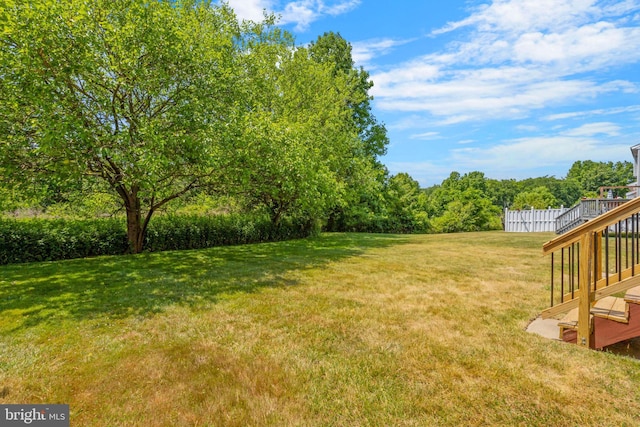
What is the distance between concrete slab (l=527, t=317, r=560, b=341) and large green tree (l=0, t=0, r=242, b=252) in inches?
282

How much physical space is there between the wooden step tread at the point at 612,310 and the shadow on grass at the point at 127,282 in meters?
4.92

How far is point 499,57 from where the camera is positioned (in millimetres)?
10883

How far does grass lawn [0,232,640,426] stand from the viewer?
8.25ft

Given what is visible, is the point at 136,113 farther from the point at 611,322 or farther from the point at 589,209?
the point at 589,209

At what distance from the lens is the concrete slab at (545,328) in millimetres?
3958

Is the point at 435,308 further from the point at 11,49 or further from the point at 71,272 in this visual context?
the point at 11,49

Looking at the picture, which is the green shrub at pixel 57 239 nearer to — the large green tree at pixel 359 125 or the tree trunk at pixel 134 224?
the tree trunk at pixel 134 224

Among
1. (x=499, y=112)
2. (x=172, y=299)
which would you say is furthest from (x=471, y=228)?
(x=172, y=299)

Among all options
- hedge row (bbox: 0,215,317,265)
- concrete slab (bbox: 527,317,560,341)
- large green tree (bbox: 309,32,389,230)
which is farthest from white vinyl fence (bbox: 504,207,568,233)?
concrete slab (bbox: 527,317,560,341)

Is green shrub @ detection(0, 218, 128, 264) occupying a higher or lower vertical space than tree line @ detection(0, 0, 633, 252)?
lower

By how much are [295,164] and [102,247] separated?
683 cm

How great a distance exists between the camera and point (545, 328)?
13.7 feet

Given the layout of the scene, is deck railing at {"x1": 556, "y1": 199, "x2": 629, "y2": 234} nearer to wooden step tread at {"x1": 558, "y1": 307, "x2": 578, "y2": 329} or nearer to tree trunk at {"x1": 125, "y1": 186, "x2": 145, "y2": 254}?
wooden step tread at {"x1": 558, "y1": 307, "x2": 578, "y2": 329}

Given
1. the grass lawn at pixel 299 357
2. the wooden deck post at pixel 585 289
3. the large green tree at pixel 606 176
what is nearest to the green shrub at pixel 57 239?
the grass lawn at pixel 299 357
